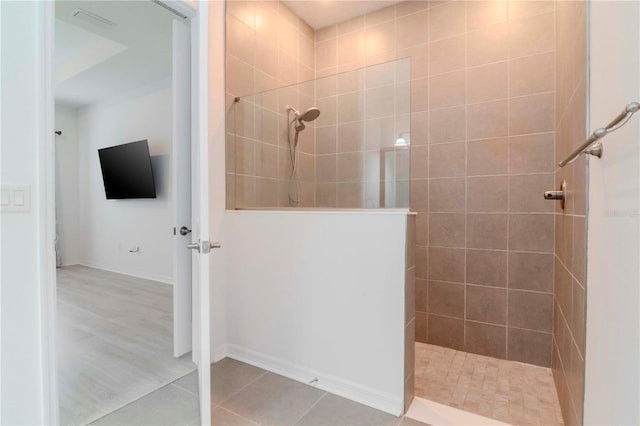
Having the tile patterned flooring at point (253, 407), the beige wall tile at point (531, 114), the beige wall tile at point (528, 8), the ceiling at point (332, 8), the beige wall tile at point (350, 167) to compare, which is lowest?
the tile patterned flooring at point (253, 407)

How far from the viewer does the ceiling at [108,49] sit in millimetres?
1853

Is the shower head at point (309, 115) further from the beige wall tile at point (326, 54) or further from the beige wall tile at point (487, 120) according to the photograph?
the beige wall tile at point (487, 120)

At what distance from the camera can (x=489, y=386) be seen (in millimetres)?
1929

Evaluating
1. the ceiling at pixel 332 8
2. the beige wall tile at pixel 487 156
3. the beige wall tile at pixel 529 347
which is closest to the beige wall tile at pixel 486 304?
the beige wall tile at pixel 529 347

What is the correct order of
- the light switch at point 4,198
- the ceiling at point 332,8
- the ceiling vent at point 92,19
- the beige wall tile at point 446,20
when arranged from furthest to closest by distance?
the ceiling at point 332,8 < the beige wall tile at point 446,20 < the ceiling vent at point 92,19 < the light switch at point 4,198

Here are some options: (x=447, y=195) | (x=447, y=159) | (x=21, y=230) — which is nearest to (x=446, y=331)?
(x=447, y=195)

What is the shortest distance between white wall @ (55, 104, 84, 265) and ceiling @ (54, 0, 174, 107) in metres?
0.13

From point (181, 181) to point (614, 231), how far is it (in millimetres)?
2214

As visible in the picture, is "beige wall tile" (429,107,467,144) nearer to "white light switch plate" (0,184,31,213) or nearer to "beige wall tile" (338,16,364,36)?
"beige wall tile" (338,16,364,36)

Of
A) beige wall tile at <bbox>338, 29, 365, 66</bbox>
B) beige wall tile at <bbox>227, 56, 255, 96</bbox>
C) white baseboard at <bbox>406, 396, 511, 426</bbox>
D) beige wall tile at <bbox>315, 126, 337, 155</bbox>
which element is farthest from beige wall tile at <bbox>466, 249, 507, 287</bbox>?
beige wall tile at <bbox>227, 56, 255, 96</bbox>

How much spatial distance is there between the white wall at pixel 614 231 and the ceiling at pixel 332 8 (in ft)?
6.41

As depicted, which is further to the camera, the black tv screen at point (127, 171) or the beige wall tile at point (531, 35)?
the black tv screen at point (127, 171)

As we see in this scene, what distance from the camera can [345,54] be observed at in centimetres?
296

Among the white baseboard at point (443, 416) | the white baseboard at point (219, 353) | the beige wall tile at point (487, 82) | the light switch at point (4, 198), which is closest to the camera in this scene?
the light switch at point (4, 198)
